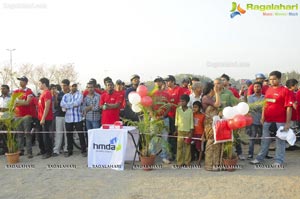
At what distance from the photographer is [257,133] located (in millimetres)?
7539

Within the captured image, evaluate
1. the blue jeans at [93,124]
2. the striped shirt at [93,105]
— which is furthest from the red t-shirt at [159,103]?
the blue jeans at [93,124]

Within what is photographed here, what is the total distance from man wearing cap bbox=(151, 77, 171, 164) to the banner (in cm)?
81

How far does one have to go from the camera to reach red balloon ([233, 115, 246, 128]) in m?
5.75

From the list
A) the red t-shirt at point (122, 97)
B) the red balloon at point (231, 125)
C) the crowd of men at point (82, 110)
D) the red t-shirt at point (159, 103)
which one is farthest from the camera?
the red t-shirt at point (122, 97)

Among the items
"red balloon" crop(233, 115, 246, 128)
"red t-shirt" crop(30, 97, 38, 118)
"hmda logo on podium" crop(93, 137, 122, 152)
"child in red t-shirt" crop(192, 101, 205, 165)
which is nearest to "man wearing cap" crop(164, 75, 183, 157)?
"child in red t-shirt" crop(192, 101, 205, 165)

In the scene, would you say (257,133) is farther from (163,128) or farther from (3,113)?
(3,113)

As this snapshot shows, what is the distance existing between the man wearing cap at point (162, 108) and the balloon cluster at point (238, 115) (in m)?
1.34

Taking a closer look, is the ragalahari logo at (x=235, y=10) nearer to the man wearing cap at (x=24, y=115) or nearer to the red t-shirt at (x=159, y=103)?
the red t-shirt at (x=159, y=103)

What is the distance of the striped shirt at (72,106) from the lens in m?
7.40

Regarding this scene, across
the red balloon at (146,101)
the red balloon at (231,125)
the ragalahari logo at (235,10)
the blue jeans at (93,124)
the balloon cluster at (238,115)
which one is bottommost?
the blue jeans at (93,124)

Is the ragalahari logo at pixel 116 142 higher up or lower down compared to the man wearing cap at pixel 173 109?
lower down

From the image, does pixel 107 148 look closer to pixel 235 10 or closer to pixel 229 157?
pixel 229 157

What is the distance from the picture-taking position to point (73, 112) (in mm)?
7449

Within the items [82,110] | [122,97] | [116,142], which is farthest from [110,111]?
[116,142]
